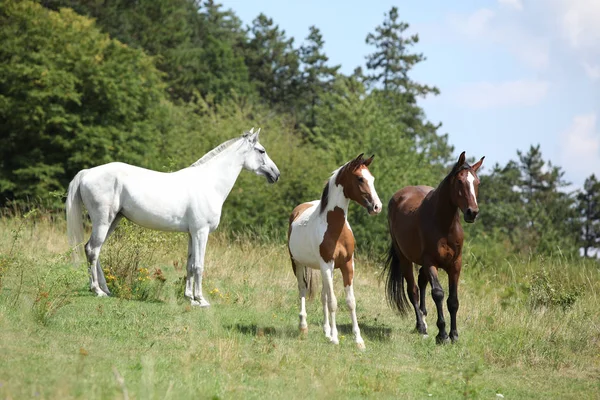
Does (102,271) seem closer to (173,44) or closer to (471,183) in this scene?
(471,183)

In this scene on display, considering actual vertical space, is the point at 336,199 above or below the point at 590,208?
below

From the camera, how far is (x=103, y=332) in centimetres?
811

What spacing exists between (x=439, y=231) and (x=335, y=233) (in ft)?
5.22

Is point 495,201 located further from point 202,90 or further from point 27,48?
point 27,48

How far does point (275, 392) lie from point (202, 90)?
4521 cm

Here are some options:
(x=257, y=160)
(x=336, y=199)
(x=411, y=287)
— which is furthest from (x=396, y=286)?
(x=257, y=160)

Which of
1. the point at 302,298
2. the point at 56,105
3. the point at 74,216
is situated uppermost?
the point at 56,105

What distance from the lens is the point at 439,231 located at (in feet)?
31.0

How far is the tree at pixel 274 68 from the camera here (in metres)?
60.5

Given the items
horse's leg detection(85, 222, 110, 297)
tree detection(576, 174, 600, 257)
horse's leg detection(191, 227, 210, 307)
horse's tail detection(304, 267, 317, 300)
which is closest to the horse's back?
horse's tail detection(304, 267, 317, 300)

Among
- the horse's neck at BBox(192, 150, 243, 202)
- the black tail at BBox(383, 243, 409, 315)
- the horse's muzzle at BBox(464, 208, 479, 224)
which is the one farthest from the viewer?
the horse's neck at BBox(192, 150, 243, 202)

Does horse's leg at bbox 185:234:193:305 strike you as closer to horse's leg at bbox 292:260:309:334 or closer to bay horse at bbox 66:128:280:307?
bay horse at bbox 66:128:280:307

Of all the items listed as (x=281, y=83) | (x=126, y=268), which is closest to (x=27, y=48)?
(x=126, y=268)

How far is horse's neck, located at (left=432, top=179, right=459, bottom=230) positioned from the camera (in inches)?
371
